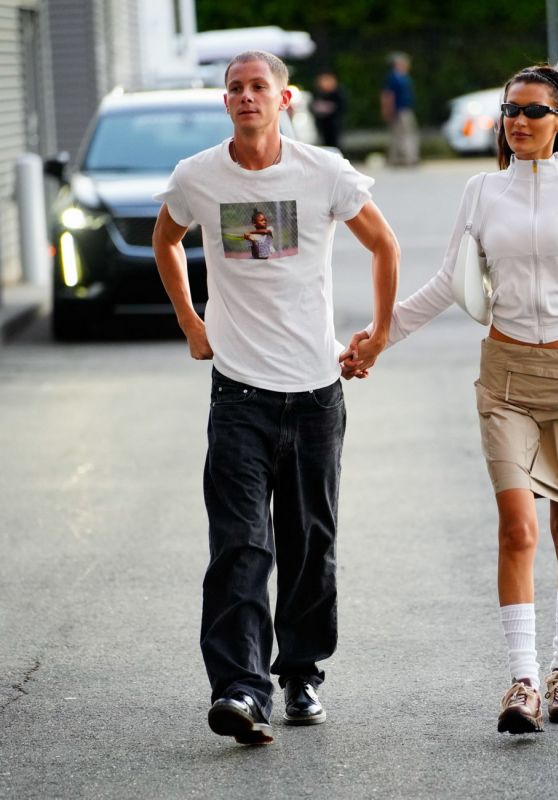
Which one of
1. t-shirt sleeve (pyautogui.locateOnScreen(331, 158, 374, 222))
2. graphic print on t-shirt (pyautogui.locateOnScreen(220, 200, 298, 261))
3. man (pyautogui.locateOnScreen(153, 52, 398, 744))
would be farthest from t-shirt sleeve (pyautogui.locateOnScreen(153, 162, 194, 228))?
t-shirt sleeve (pyautogui.locateOnScreen(331, 158, 374, 222))

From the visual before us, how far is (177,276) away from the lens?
199 inches

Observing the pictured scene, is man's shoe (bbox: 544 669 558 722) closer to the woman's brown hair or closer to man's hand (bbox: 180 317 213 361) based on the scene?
man's hand (bbox: 180 317 213 361)

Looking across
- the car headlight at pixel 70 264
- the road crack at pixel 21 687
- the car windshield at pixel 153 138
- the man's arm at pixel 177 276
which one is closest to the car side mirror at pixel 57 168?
the car windshield at pixel 153 138

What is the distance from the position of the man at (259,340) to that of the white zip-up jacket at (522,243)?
293 millimetres

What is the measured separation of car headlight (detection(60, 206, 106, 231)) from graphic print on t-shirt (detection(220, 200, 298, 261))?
30.3 ft

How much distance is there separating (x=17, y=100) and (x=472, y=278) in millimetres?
15976

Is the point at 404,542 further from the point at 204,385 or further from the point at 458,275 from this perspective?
the point at 204,385

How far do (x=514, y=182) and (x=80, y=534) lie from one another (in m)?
3.45

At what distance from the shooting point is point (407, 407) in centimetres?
1082

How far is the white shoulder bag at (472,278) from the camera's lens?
190 inches

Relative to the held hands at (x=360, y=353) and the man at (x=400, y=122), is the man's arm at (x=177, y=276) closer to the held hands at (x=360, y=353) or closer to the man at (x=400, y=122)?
the held hands at (x=360, y=353)

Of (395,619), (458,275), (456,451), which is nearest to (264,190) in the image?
(458,275)

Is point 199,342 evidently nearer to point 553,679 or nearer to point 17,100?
point 553,679

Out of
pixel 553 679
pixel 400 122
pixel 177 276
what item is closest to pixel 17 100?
pixel 177 276
